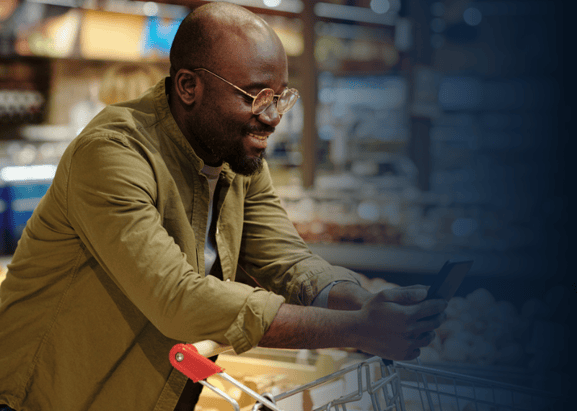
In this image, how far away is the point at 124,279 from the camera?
1.14 meters

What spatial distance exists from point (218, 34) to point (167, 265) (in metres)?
0.56

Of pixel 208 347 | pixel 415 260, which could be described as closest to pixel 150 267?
pixel 208 347

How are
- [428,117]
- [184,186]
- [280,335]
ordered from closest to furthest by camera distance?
[280,335] → [184,186] → [428,117]

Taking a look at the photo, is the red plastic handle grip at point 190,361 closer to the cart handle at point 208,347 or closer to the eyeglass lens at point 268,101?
the cart handle at point 208,347

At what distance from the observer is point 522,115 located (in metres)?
2.42

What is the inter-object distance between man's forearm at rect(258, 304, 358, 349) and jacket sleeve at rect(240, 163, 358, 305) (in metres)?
0.37

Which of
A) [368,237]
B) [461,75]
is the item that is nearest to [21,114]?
[368,237]

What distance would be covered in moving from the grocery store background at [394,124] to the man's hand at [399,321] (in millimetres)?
1042

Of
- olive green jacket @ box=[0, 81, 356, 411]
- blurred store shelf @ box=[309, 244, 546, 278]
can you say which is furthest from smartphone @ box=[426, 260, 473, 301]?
blurred store shelf @ box=[309, 244, 546, 278]

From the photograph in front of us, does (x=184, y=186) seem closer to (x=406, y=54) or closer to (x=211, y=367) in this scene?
(x=211, y=367)

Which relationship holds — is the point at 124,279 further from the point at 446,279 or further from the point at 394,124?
the point at 394,124

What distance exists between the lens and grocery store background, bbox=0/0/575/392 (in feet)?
7.54

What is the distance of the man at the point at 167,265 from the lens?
112 centimetres

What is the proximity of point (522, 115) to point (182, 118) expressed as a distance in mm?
1617
